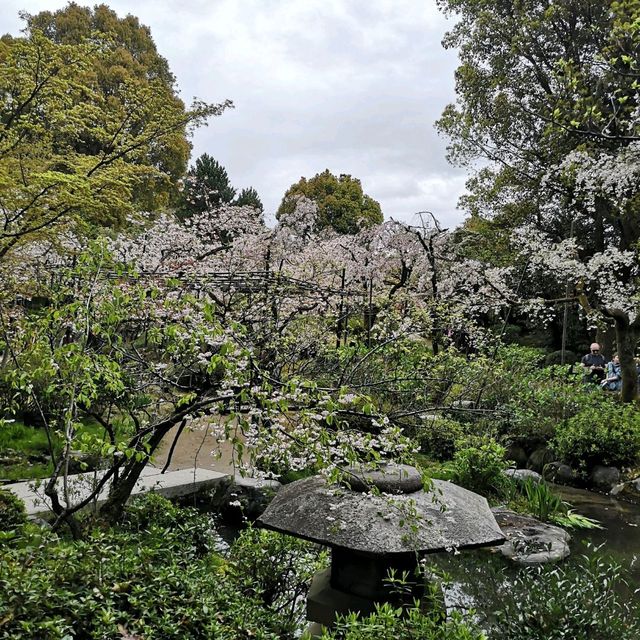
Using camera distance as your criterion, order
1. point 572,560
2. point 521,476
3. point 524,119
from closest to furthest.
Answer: point 572,560, point 521,476, point 524,119

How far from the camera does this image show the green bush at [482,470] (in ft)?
21.6

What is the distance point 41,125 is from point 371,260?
320 inches

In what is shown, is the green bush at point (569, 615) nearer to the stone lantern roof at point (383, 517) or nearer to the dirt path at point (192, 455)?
the stone lantern roof at point (383, 517)

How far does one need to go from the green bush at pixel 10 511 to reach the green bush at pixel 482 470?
470cm

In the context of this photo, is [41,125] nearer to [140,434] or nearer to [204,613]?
[140,434]

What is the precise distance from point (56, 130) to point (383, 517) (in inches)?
239

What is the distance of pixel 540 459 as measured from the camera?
8.57 metres

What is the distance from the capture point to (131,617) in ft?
6.69

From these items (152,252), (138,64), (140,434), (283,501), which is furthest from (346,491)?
(138,64)

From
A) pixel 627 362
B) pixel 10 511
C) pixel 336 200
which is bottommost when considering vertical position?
pixel 10 511

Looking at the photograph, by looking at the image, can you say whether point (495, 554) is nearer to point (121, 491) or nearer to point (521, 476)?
point (521, 476)

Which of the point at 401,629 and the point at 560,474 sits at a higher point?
the point at 401,629

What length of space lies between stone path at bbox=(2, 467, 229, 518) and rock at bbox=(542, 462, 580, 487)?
194 inches

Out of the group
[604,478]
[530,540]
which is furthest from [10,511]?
[604,478]
